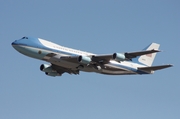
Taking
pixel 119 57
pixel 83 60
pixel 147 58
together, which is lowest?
pixel 83 60

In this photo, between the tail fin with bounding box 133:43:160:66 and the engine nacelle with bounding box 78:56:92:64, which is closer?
the engine nacelle with bounding box 78:56:92:64

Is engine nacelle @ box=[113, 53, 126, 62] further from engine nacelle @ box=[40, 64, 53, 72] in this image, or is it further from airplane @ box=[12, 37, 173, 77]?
engine nacelle @ box=[40, 64, 53, 72]

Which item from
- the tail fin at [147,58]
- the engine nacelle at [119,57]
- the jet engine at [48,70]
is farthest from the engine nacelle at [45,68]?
the tail fin at [147,58]

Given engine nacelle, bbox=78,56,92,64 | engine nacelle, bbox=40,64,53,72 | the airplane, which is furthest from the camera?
engine nacelle, bbox=40,64,53,72

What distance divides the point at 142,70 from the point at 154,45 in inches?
347

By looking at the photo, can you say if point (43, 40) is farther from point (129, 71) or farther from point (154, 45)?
point (154, 45)

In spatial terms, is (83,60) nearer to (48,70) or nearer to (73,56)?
(73,56)

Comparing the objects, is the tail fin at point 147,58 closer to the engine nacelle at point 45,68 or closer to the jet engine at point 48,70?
the jet engine at point 48,70

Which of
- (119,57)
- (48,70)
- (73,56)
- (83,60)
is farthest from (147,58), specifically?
(48,70)

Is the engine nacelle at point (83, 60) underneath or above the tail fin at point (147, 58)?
underneath

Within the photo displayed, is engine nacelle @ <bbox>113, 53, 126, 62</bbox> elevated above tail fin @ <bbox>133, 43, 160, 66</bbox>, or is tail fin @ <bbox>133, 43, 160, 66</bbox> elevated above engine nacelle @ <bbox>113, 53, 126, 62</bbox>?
tail fin @ <bbox>133, 43, 160, 66</bbox>

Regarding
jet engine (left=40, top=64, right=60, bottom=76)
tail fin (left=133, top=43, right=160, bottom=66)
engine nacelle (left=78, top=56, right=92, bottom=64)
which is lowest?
engine nacelle (left=78, top=56, right=92, bottom=64)

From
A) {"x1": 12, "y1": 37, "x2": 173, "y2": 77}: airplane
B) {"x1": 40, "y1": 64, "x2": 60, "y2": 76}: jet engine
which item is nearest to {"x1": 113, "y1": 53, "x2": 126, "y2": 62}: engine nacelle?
{"x1": 12, "y1": 37, "x2": 173, "y2": 77}: airplane

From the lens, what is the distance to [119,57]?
2309 inches
